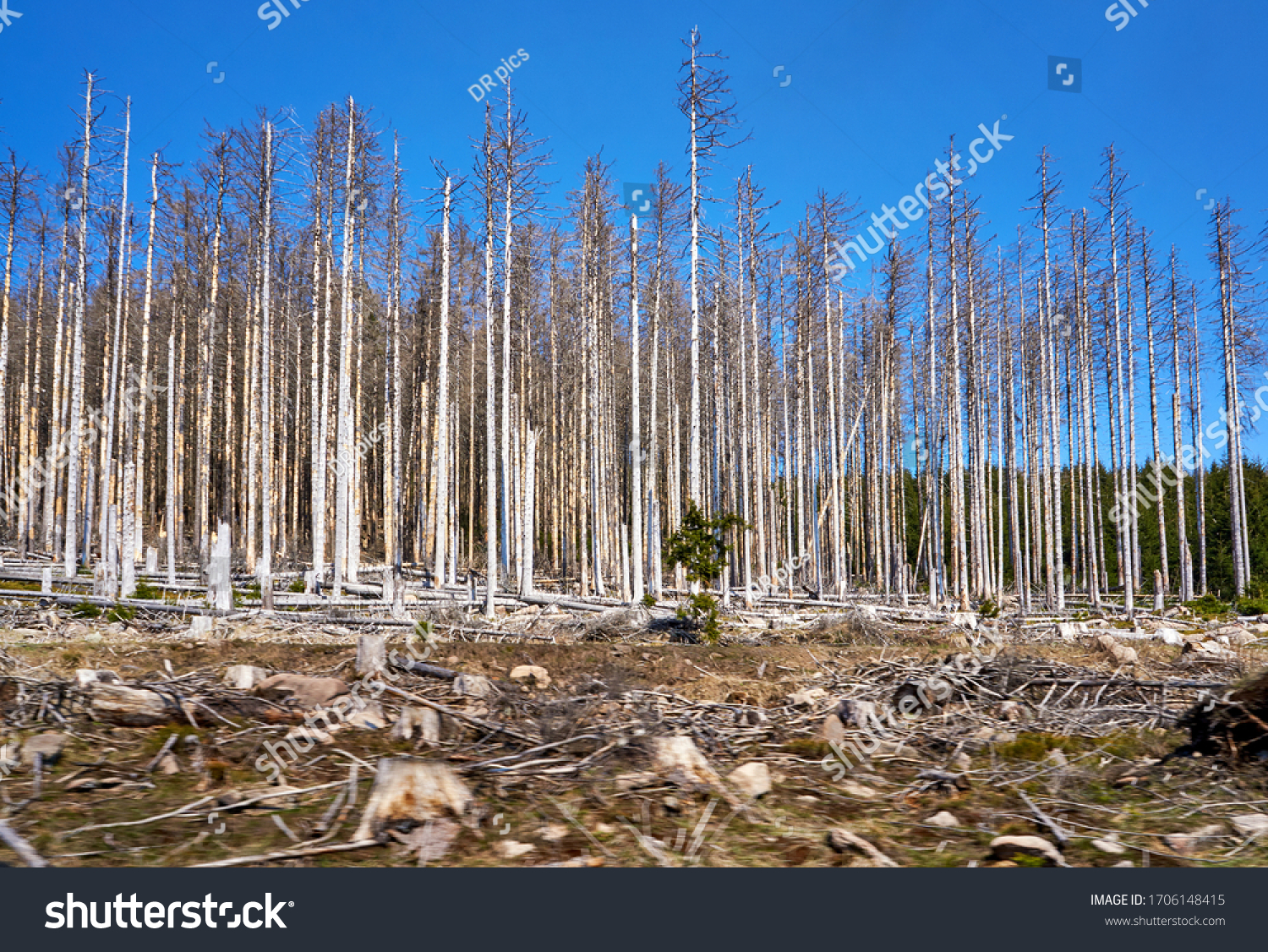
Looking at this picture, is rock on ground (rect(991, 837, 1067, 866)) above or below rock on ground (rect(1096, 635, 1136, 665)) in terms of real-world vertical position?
→ above

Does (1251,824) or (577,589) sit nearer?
(1251,824)

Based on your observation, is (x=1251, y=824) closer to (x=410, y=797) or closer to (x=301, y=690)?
(x=410, y=797)

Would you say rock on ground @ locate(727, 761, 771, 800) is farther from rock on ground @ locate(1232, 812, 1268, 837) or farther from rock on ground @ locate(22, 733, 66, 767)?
rock on ground @ locate(22, 733, 66, 767)

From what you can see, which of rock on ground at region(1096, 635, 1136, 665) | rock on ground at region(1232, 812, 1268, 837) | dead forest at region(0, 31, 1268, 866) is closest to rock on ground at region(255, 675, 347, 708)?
dead forest at region(0, 31, 1268, 866)

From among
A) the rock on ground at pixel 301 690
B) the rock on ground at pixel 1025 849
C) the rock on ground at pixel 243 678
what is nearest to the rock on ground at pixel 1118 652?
the rock on ground at pixel 1025 849

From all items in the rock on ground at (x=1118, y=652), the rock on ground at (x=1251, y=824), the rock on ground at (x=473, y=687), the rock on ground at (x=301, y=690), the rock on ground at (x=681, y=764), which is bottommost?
the rock on ground at (x=1118, y=652)

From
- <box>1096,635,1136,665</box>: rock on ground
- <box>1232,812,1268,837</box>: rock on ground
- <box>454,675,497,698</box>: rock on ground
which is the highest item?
<box>454,675,497,698</box>: rock on ground

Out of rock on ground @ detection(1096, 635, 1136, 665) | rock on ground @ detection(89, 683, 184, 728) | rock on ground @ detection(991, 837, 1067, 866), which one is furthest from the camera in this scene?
rock on ground @ detection(1096, 635, 1136, 665)

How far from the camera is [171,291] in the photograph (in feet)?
71.4

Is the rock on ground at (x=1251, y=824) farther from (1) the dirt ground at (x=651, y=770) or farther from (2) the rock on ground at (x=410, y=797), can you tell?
(2) the rock on ground at (x=410, y=797)

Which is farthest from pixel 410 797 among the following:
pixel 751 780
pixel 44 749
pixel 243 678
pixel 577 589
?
pixel 577 589

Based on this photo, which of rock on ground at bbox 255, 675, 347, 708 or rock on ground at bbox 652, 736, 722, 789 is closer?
rock on ground at bbox 652, 736, 722, 789
